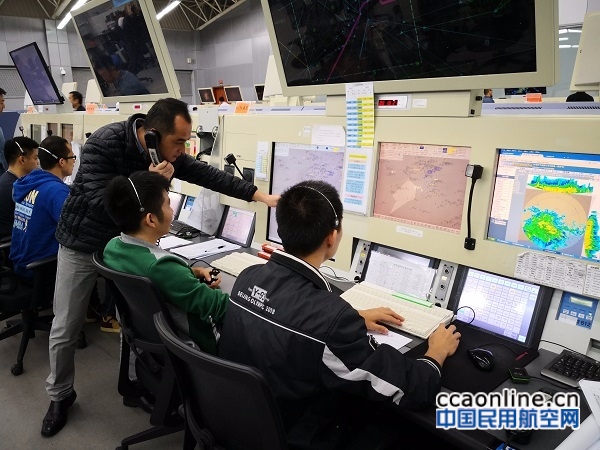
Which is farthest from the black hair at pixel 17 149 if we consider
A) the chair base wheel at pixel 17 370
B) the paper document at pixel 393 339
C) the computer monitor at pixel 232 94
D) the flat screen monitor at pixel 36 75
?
the computer monitor at pixel 232 94

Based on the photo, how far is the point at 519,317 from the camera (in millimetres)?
1384

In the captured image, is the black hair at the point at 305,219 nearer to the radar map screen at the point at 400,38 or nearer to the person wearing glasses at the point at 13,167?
the radar map screen at the point at 400,38

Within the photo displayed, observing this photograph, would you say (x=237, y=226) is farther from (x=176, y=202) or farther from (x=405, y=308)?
(x=405, y=308)

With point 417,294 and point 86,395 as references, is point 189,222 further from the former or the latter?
point 417,294

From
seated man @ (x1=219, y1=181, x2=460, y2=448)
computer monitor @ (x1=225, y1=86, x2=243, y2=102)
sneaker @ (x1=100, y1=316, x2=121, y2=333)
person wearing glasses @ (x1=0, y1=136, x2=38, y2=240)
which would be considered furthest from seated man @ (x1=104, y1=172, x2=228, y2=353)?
computer monitor @ (x1=225, y1=86, x2=243, y2=102)

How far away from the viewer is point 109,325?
2.88 metres

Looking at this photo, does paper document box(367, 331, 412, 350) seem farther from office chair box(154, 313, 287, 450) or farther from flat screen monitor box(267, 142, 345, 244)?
flat screen monitor box(267, 142, 345, 244)

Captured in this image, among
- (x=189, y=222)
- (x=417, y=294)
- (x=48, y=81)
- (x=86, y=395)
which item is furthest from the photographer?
(x=48, y=81)

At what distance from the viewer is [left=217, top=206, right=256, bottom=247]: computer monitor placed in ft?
7.66

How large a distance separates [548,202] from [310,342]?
883 mm

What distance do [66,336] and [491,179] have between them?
1.86 m

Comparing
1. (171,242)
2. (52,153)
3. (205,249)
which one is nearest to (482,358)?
(205,249)

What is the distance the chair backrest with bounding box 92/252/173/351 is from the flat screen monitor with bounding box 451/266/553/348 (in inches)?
38.8

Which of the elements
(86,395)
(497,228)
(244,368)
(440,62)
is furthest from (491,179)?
(86,395)
